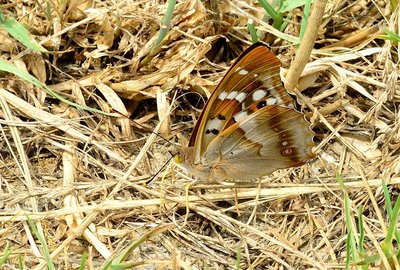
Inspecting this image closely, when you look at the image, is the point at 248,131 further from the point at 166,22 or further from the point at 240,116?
the point at 166,22

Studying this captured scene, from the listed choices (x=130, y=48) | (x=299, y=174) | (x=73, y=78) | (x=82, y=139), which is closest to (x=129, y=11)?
(x=130, y=48)

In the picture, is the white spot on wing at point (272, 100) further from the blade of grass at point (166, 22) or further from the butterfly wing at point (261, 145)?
the blade of grass at point (166, 22)

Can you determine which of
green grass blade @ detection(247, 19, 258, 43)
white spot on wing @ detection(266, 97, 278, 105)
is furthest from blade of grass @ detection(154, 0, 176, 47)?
white spot on wing @ detection(266, 97, 278, 105)

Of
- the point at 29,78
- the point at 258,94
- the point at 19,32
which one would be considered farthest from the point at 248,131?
the point at 19,32

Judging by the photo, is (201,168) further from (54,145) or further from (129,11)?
(129,11)

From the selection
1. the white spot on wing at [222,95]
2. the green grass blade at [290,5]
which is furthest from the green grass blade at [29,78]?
the green grass blade at [290,5]

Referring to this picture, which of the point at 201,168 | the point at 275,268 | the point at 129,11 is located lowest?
the point at 275,268
